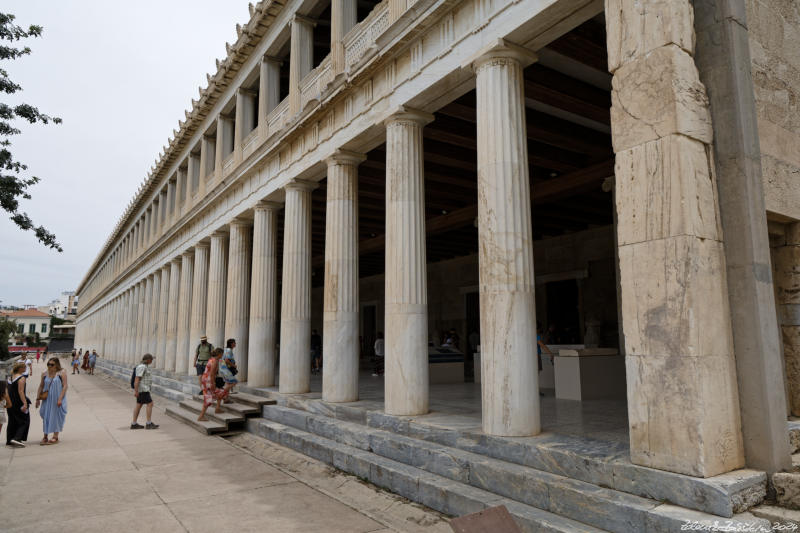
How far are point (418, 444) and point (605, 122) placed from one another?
7.02 meters

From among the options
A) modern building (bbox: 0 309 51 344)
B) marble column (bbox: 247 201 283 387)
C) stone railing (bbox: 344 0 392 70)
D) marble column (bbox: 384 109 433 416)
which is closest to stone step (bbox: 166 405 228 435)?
marble column (bbox: 247 201 283 387)

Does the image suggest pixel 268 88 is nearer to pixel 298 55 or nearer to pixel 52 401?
pixel 298 55

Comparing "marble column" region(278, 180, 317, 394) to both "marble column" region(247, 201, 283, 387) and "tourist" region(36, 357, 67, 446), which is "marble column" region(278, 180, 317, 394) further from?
"tourist" region(36, 357, 67, 446)

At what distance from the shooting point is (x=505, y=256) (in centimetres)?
639

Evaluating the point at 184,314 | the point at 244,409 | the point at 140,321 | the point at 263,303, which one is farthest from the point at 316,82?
the point at 140,321

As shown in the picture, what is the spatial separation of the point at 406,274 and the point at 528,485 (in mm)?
3879

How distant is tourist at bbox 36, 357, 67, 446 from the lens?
32.9 ft

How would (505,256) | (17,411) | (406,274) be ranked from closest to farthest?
(505,256) → (406,274) → (17,411)

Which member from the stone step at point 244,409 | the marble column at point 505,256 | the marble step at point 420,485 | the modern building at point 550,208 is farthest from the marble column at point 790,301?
the stone step at point 244,409

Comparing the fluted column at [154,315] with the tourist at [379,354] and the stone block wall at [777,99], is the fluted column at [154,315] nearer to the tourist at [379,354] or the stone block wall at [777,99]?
the tourist at [379,354]

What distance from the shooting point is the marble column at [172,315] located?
21.2 metres

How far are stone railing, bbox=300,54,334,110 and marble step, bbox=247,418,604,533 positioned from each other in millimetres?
6858

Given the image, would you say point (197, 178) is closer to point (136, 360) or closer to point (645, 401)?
point (136, 360)

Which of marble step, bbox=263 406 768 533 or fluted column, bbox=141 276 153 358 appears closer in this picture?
marble step, bbox=263 406 768 533
